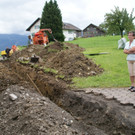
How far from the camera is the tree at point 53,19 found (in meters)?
33.6

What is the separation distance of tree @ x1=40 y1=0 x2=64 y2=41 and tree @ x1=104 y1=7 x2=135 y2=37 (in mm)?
9412

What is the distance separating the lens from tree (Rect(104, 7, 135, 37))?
29.8 m

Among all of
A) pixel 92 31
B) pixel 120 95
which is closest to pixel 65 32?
pixel 92 31

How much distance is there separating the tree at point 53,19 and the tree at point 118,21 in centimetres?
941

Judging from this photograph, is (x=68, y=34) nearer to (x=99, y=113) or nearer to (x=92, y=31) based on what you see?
(x=92, y=31)

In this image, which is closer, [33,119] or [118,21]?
[33,119]

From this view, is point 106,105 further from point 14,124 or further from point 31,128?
point 14,124

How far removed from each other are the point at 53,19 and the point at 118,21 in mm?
12717

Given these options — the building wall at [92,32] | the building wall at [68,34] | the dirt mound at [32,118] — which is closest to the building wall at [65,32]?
the building wall at [68,34]

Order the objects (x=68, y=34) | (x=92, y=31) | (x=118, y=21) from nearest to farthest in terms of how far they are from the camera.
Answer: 1. (x=118, y=21)
2. (x=68, y=34)
3. (x=92, y=31)

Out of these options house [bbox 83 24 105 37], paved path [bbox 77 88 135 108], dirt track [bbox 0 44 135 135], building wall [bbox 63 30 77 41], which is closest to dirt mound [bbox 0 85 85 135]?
dirt track [bbox 0 44 135 135]

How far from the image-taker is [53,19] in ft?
112

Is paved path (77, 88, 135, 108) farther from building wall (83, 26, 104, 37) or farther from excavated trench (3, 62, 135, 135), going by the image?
building wall (83, 26, 104, 37)

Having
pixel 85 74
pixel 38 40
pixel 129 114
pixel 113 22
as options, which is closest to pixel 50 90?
pixel 85 74
